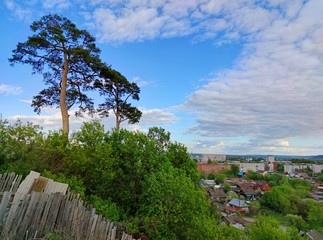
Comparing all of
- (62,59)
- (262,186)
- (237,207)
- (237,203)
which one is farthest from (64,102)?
(262,186)

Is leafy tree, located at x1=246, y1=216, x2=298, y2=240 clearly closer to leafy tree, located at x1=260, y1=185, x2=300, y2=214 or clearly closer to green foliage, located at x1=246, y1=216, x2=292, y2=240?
green foliage, located at x1=246, y1=216, x2=292, y2=240

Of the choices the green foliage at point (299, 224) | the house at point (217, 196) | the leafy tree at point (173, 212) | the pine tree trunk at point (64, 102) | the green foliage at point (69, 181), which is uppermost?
the pine tree trunk at point (64, 102)

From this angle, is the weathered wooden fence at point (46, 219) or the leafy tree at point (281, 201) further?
the leafy tree at point (281, 201)

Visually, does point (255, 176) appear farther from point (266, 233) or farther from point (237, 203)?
point (266, 233)

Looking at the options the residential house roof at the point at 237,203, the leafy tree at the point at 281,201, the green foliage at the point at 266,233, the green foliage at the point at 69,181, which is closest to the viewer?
the green foliage at the point at 69,181

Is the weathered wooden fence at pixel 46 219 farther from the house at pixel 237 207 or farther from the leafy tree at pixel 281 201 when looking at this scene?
the leafy tree at pixel 281 201

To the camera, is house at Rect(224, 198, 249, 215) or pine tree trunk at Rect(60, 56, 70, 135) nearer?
pine tree trunk at Rect(60, 56, 70, 135)

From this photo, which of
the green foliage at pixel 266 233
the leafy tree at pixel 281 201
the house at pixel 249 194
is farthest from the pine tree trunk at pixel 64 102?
the house at pixel 249 194

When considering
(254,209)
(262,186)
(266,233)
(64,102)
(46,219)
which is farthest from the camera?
(262,186)

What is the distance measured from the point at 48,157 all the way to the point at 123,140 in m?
2.99

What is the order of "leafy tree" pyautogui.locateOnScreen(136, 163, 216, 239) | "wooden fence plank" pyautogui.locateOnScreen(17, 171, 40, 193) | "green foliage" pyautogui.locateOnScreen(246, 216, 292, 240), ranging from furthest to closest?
"green foliage" pyautogui.locateOnScreen(246, 216, 292, 240) → "leafy tree" pyautogui.locateOnScreen(136, 163, 216, 239) → "wooden fence plank" pyautogui.locateOnScreen(17, 171, 40, 193)

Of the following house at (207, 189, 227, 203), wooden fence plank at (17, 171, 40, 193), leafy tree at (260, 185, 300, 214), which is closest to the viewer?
wooden fence plank at (17, 171, 40, 193)

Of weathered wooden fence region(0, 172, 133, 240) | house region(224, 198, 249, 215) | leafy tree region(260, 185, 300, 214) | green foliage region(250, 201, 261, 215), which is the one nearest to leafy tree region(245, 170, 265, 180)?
leafy tree region(260, 185, 300, 214)

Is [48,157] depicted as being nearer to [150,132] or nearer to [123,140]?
[123,140]
